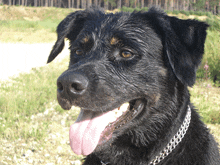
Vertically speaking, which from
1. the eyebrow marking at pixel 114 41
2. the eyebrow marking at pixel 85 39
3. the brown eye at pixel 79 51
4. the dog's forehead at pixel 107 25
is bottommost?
the brown eye at pixel 79 51

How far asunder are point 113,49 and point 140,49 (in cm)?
30

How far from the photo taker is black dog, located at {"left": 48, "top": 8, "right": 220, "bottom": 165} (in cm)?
241

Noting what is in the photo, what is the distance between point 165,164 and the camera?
8.04 ft

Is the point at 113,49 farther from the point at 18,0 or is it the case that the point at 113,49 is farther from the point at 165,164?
the point at 18,0

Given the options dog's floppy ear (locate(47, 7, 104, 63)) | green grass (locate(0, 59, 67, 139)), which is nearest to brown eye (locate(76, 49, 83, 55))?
dog's floppy ear (locate(47, 7, 104, 63))

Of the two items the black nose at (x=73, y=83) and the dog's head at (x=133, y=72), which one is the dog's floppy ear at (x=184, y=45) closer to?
the dog's head at (x=133, y=72)

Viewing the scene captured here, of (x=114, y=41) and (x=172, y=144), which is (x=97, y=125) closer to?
(x=172, y=144)

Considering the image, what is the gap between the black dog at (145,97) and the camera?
94.8 inches

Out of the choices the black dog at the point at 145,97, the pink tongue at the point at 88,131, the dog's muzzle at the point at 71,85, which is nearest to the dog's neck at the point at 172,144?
the black dog at the point at 145,97

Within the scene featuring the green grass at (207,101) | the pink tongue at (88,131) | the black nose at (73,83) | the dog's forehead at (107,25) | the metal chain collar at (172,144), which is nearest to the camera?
the black nose at (73,83)

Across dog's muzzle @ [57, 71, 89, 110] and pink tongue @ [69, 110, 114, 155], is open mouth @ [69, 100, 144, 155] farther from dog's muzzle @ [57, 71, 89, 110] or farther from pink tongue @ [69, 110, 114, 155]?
dog's muzzle @ [57, 71, 89, 110]

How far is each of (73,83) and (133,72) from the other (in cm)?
73

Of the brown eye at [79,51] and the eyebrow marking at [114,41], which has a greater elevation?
the eyebrow marking at [114,41]

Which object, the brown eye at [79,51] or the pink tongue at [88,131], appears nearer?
the pink tongue at [88,131]
